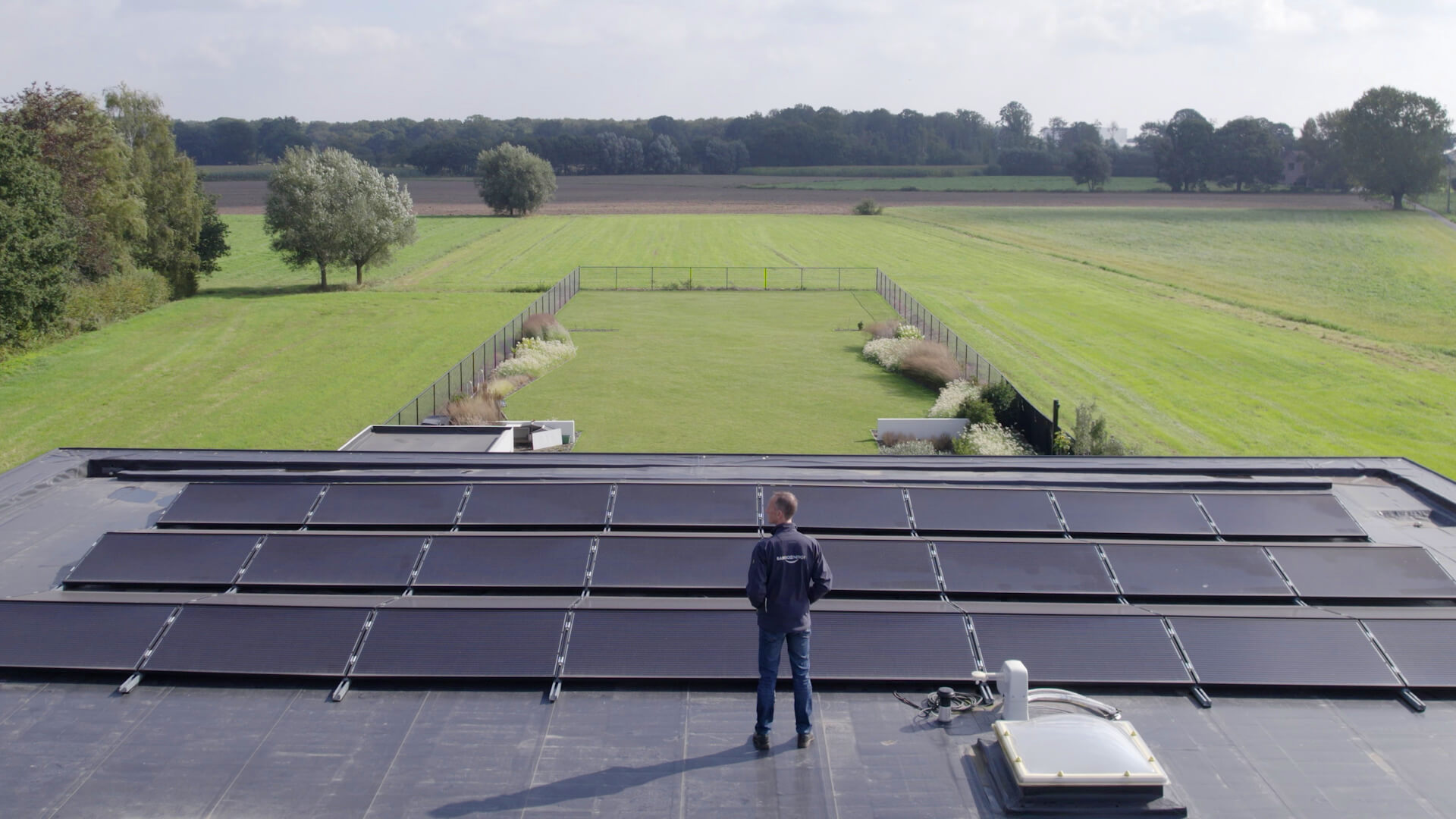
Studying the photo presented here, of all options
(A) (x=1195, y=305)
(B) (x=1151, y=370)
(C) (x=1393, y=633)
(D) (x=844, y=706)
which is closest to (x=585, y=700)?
(D) (x=844, y=706)

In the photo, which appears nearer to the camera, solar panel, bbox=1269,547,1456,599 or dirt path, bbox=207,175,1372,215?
solar panel, bbox=1269,547,1456,599

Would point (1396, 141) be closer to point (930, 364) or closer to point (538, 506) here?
point (930, 364)

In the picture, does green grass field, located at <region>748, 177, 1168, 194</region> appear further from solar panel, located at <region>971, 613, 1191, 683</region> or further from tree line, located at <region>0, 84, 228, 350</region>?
solar panel, located at <region>971, 613, 1191, 683</region>

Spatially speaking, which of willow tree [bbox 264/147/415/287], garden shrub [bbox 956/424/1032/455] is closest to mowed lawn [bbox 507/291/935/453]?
garden shrub [bbox 956/424/1032/455]

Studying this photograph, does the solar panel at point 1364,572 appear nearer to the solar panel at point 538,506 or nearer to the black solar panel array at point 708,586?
the black solar panel array at point 708,586

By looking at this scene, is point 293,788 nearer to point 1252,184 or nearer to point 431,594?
point 431,594

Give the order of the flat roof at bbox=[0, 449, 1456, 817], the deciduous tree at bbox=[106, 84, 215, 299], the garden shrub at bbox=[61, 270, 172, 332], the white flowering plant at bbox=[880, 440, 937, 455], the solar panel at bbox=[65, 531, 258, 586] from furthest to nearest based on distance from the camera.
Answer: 1. the deciduous tree at bbox=[106, 84, 215, 299]
2. the garden shrub at bbox=[61, 270, 172, 332]
3. the white flowering plant at bbox=[880, 440, 937, 455]
4. the solar panel at bbox=[65, 531, 258, 586]
5. the flat roof at bbox=[0, 449, 1456, 817]

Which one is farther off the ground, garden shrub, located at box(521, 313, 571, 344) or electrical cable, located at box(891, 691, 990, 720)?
electrical cable, located at box(891, 691, 990, 720)
